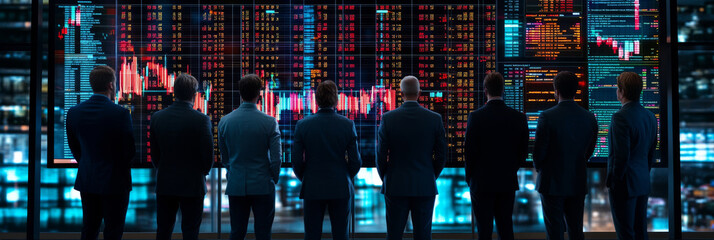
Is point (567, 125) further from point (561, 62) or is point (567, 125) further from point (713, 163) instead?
point (713, 163)

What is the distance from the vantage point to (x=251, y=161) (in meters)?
4.26

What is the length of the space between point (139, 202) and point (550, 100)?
4437 mm

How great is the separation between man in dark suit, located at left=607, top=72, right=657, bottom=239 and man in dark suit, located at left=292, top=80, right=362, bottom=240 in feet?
6.44

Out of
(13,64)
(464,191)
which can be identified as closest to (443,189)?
(464,191)

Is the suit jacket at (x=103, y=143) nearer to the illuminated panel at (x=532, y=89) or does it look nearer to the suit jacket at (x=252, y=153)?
the suit jacket at (x=252, y=153)

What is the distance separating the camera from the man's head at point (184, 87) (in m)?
4.20

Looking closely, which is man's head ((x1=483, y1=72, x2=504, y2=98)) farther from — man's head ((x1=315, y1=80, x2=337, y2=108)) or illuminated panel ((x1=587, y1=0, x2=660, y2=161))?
illuminated panel ((x1=587, y1=0, x2=660, y2=161))

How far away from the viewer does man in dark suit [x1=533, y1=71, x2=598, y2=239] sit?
4352 mm

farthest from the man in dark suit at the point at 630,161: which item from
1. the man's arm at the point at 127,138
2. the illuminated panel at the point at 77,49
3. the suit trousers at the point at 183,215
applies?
the illuminated panel at the point at 77,49

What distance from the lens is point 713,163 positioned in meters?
6.32

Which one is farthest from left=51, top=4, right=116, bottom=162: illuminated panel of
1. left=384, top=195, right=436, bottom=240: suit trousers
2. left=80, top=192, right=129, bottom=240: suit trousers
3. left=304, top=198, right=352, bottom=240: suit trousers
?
left=384, top=195, right=436, bottom=240: suit trousers

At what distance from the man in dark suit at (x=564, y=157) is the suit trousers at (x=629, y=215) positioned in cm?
26

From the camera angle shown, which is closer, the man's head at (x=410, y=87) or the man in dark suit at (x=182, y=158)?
the man in dark suit at (x=182, y=158)

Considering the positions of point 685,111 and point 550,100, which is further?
point 685,111
